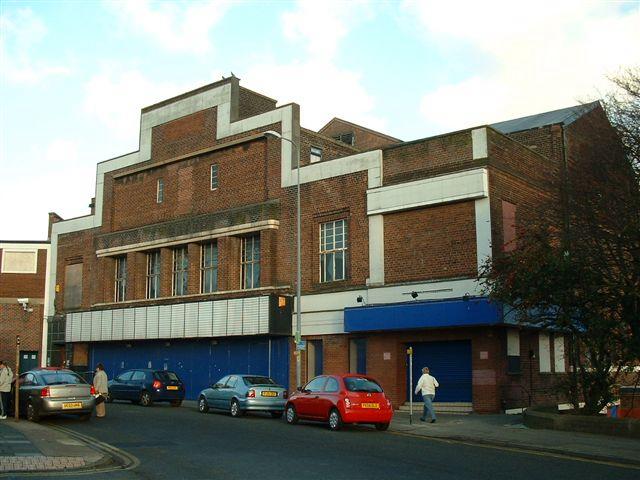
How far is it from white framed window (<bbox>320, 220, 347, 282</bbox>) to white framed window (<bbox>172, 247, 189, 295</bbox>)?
872 cm

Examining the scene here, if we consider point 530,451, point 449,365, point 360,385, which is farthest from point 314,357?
point 530,451

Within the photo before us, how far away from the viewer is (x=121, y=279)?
4144cm

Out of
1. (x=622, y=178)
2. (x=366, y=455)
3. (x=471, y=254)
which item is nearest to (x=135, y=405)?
(x=471, y=254)

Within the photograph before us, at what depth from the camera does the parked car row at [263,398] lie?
2038 centimetres

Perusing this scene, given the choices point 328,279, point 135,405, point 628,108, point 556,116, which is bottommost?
point 135,405

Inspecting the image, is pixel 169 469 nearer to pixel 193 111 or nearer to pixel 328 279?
pixel 328 279

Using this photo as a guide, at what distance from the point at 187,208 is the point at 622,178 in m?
22.5

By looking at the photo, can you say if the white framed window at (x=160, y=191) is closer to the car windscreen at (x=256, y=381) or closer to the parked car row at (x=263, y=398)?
the parked car row at (x=263, y=398)

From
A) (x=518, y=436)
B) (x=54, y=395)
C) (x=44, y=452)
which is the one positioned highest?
(x=54, y=395)

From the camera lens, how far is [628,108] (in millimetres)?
20375

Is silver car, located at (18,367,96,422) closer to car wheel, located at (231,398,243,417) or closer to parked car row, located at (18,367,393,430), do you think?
parked car row, located at (18,367,393,430)

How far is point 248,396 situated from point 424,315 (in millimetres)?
6670

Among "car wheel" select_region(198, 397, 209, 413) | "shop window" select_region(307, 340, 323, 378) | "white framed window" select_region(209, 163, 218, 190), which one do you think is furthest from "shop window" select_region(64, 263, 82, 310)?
"car wheel" select_region(198, 397, 209, 413)

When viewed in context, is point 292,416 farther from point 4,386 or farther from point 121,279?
point 121,279
